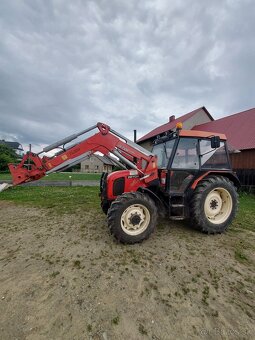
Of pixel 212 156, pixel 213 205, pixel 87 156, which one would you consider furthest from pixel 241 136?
pixel 87 156

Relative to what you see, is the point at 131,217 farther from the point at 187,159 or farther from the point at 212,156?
the point at 212,156

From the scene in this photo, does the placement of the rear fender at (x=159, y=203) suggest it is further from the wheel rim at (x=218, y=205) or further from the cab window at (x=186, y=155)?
the wheel rim at (x=218, y=205)

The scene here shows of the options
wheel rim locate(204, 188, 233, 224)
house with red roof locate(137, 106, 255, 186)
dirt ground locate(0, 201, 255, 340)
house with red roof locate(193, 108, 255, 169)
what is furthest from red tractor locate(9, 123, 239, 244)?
house with red roof locate(193, 108, 255, 169)

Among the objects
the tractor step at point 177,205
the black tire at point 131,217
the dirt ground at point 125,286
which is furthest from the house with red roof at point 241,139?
the dirt ground at point 125,286

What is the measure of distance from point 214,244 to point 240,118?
1620 cm

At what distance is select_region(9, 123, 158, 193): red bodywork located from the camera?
438 centimetres

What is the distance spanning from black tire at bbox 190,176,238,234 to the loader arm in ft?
3.61

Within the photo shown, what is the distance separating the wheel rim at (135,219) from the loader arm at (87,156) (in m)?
0.78

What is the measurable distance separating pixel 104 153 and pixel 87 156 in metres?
0.40

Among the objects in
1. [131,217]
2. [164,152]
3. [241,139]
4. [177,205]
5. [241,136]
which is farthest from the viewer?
[241,136]

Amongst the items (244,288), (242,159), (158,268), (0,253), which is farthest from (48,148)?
(242,159)

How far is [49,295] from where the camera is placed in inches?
98.5

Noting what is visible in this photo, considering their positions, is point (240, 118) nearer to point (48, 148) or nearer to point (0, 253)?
point (48, 148)

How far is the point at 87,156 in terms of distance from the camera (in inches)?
183
